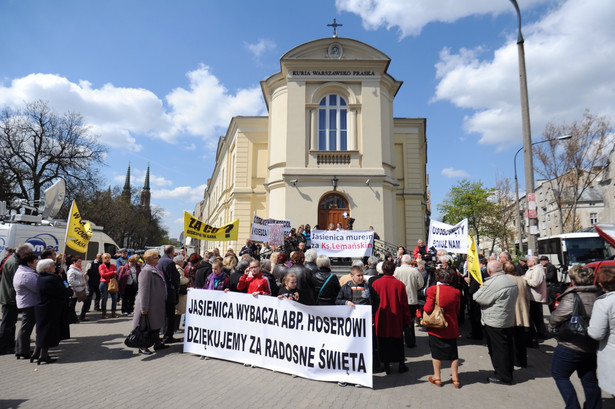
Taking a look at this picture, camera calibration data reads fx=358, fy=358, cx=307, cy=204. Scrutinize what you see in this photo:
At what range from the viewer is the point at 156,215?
80.1m

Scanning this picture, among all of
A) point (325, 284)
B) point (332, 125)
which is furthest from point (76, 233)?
point (332, 125)

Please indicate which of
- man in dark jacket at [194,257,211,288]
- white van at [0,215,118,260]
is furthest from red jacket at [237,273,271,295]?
white van at [0,215,118,260]

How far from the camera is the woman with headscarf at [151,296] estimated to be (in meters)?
6.74

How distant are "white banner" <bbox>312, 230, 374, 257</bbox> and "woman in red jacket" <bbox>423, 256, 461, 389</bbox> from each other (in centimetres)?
707

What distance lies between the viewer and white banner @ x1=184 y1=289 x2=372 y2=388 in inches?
209

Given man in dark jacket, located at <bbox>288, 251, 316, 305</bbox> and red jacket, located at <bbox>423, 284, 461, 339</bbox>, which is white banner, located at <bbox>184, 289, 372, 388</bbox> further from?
red jacket, located at <bbox>423, 284, 461, 339</bbox>

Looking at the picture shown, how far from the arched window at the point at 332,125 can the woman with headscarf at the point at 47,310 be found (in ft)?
49.2

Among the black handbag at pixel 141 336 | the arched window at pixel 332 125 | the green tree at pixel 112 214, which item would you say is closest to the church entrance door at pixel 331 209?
the arched window at pixel 332 125

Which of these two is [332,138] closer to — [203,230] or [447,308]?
[203,230]

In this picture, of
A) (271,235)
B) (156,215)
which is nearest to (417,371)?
(271,235)

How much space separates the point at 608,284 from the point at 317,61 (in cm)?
1824

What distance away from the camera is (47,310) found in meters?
6.52

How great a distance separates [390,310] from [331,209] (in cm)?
1356

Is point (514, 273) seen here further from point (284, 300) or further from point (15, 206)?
point (15, 206)
